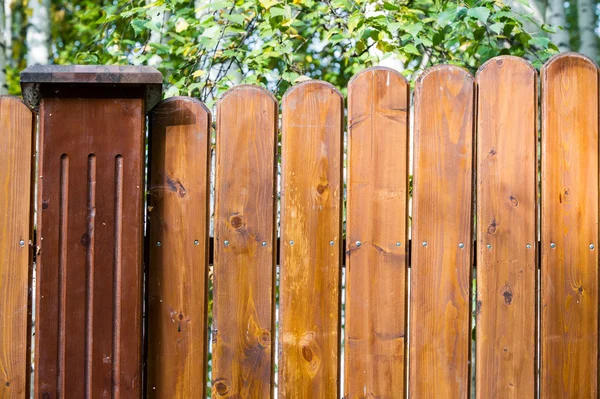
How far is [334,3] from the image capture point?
264 centimetres

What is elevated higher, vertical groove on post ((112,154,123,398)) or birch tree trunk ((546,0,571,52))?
birch tree trunk ((546,0,571,52))

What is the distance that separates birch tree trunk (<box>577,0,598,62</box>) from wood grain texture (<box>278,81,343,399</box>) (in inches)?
163

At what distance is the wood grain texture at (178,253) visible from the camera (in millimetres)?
1746

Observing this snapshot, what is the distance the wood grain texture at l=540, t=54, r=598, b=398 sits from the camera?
1739 mm

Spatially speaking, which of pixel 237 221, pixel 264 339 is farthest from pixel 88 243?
pixel 264 339

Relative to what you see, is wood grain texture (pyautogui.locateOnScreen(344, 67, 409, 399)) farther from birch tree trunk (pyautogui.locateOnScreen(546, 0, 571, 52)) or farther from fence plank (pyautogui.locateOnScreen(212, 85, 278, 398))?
birch tree trunk (pyautogui.locateOnScreen(546, 0, 571, 52))

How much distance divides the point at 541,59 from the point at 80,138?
6.85 feet

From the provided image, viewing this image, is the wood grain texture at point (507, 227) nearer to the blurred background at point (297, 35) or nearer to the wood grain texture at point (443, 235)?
the wood grain texture at point (443, 235)

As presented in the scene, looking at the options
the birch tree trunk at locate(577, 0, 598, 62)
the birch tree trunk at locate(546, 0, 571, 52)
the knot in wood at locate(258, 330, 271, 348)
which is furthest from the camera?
the birch tree trunk at locate(577, 0, 598, 62)

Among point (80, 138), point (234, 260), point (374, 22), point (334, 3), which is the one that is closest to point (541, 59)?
point (374, 22)

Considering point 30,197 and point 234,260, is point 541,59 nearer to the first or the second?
point 234,260

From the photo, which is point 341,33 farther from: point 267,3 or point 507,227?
point 507,227

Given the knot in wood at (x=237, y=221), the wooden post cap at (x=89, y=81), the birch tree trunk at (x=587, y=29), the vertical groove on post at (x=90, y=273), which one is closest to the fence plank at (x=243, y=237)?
the knot in wood at (x=237, y=221)

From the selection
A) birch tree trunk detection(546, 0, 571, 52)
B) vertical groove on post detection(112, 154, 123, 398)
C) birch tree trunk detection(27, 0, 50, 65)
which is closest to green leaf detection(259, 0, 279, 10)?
vertical groove on post detection(112, 154, 123, 398)
